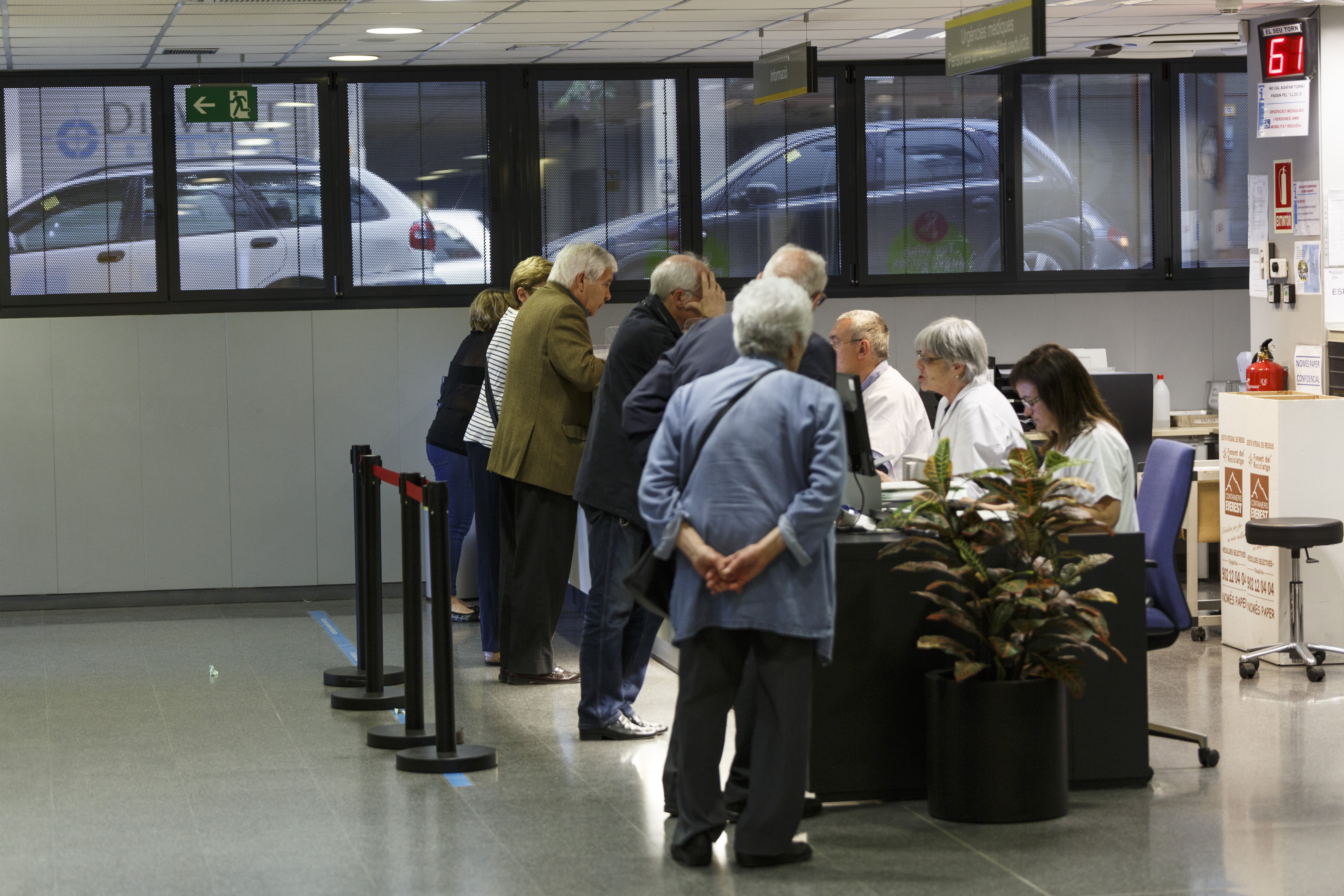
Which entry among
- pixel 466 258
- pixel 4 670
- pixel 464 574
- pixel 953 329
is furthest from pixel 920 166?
pixel 4 670

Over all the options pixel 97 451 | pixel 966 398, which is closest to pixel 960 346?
pixel 966 398

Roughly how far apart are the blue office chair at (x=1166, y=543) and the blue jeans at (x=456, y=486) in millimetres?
3600

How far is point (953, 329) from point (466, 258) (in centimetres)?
443

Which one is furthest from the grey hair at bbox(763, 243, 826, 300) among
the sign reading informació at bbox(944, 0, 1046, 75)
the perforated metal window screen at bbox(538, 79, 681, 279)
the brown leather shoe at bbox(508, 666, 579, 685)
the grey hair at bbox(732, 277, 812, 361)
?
the perforated metal window screen at bbox(538, 79, 681, 279)

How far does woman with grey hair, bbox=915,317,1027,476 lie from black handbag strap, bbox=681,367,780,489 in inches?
48.0

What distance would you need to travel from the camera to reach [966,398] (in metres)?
5.09

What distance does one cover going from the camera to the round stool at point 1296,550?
6266 millimetres

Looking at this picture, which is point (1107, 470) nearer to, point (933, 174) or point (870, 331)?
point (870, 331)

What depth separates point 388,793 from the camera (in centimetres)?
484

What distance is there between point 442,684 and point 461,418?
113 inches

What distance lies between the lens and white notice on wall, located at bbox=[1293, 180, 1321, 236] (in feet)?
23.1

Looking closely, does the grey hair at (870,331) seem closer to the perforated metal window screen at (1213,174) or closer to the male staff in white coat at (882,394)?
the male staff in white coat at (882,394)

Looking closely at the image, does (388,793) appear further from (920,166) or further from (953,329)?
(920,166)

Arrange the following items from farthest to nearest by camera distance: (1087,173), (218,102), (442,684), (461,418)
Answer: (1087,173) → (218,102) → (461,418) → (442,684)
